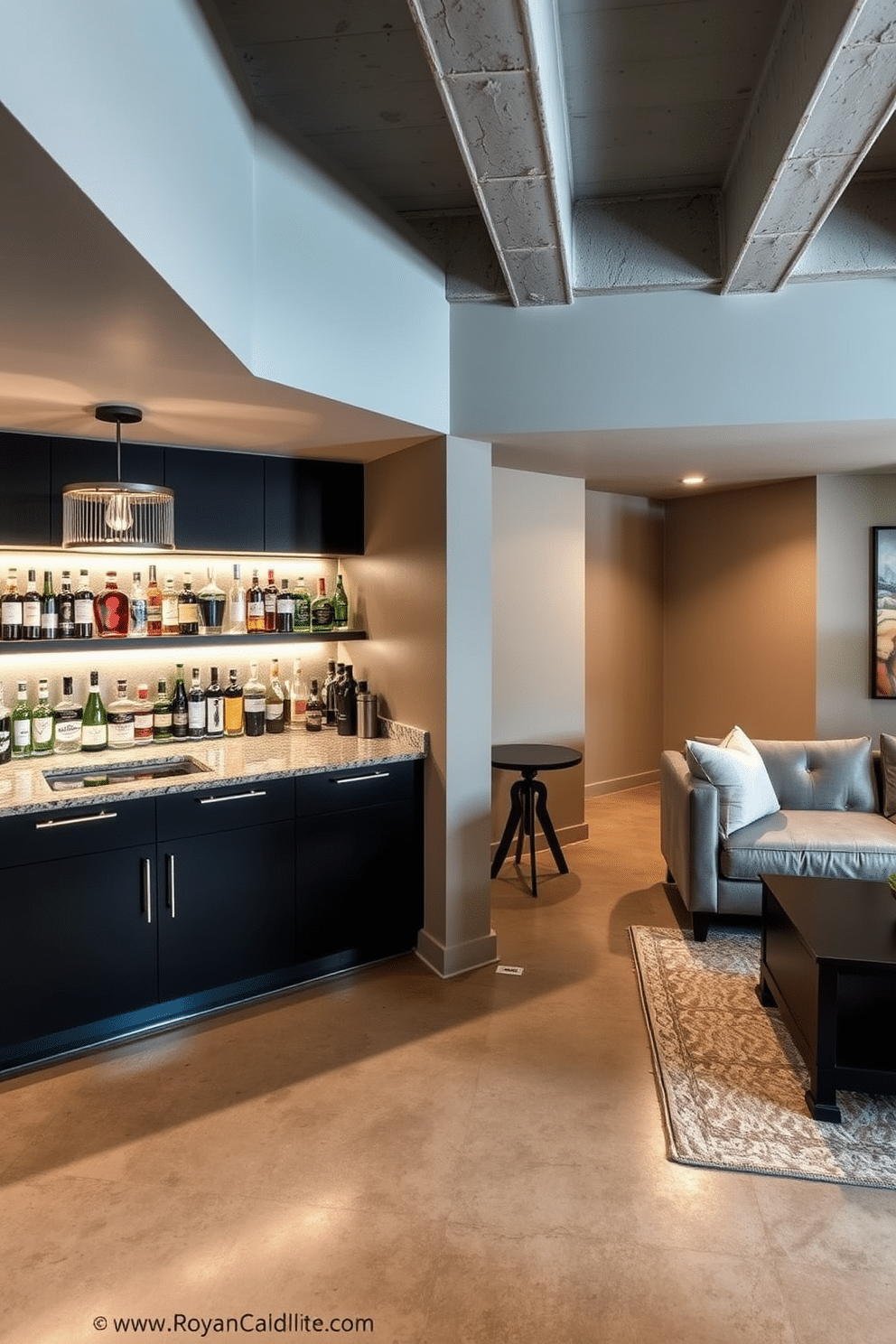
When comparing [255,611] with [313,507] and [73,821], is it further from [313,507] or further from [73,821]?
[73,821]

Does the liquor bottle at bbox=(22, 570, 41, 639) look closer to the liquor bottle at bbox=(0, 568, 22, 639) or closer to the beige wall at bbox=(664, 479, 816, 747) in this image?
the liquor bottle at bbox=(0, 568, 22, 639)

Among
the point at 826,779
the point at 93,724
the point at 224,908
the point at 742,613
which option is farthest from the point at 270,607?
the point at 742,613

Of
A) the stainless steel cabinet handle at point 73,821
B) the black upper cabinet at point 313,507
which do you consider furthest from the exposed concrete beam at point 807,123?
the stainless steel cabinet handle at point 73,821

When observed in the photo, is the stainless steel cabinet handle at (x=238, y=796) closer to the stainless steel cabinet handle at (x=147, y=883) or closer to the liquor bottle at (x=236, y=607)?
the stainless steel cabinet handle at (x=147, y=883)

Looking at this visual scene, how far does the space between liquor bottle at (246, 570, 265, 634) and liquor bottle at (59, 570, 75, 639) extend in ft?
2.43

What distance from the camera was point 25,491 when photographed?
121 inches

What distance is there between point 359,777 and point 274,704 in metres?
0.76

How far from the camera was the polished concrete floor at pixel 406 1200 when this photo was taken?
1.74 metres

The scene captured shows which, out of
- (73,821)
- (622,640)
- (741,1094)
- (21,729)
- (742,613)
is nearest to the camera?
(741,1094)

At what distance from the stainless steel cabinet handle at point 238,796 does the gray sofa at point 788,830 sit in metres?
1.84

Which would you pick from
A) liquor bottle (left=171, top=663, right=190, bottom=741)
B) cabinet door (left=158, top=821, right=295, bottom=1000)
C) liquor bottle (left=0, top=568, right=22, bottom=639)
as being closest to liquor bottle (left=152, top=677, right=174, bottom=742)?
liquor bottle (left=171, top=663, right=190, bottom=741)

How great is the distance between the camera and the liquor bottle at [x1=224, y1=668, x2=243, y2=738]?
3674 millimetres

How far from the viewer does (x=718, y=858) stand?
3.56 meters

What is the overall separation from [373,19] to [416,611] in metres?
1.96
